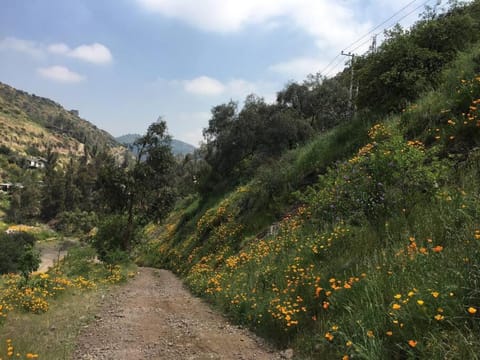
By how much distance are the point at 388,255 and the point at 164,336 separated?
4073 millimetres

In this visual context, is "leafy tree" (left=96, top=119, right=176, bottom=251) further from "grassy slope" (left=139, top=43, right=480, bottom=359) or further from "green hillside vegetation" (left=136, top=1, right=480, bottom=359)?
"grassy slope" (left=139, top=43, right=480, bottom=359)

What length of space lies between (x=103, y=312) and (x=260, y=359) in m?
4.71

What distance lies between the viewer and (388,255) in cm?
445

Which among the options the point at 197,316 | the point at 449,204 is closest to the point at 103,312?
the point at 197,316

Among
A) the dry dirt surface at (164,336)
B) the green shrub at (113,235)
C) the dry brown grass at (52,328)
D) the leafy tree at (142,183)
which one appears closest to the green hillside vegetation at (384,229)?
the dry dirt surface at (164,336)

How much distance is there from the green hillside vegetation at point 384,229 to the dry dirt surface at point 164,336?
0.51m

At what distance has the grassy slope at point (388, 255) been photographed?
9.91 ft

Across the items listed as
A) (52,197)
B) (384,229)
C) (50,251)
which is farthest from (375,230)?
(52,197)

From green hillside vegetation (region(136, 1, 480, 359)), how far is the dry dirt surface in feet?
1.69

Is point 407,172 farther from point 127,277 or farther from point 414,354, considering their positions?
point 127,277

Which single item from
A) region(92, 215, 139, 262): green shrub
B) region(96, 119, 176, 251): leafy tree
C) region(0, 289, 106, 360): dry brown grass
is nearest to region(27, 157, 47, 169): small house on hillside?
region(96, 119, 176, 251): leafy tree

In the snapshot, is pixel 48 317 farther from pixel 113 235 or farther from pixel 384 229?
pixel 113 235

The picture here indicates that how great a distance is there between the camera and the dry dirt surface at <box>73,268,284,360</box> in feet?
16.9

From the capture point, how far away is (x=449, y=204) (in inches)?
182
